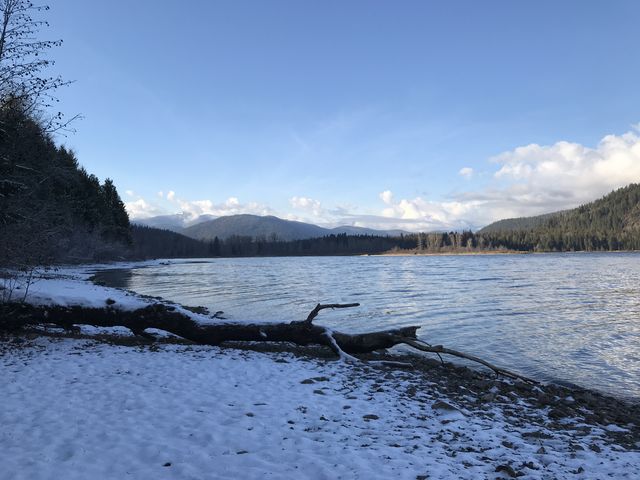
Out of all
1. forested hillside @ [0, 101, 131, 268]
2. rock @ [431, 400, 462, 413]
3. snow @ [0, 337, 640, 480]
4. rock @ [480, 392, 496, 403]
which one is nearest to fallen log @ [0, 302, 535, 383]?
forested hillside @ [0, 101, 131, 268]

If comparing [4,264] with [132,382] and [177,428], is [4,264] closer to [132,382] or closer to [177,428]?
[132,382]

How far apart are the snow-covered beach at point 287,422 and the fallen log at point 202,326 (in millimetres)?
1416

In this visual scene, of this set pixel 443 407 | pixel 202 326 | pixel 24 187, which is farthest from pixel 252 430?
pixel 24 187

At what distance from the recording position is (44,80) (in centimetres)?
1298

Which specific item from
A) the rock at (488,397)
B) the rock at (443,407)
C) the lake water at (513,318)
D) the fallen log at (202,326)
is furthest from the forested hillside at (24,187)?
the rock at (488,397)

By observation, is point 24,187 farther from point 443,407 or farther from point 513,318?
point 513,318

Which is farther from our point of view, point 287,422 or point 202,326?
point 202,326

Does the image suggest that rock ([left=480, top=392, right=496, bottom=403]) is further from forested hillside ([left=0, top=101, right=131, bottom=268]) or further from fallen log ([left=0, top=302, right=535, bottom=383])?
forested hillside ([left=0, top=101, right=131, bottom=268])

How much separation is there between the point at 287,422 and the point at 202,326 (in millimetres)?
7711

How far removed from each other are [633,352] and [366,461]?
1472 cm

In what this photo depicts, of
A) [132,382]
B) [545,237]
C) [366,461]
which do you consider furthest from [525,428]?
[545,237]

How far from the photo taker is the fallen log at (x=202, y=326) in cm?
1375

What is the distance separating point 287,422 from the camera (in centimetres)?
749

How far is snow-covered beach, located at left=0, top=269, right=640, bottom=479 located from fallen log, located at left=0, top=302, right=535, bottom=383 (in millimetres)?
1416
